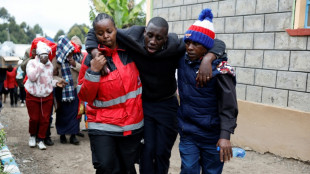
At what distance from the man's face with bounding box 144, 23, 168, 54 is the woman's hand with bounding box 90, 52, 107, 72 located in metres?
0.42

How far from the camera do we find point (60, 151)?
521 cm

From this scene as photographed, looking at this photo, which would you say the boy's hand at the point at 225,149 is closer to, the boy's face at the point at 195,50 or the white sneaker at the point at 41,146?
the boy's face at the point at 195,50

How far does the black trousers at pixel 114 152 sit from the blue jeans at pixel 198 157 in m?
0.52

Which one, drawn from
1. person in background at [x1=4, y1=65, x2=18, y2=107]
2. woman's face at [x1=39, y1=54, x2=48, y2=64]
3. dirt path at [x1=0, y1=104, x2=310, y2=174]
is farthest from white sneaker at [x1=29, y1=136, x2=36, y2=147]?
person in background at [x1=4, y1=65, x2=18, y2=107]

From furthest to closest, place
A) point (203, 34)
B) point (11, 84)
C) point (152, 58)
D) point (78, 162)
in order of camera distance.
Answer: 1. point (11, 84)
2. point (78, 162)
3. point (152, 58)
4. point (203, 34)

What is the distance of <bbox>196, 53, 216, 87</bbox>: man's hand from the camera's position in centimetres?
237

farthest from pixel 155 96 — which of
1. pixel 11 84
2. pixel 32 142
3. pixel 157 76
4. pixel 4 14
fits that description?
pixel 4 14

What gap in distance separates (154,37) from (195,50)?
384mm

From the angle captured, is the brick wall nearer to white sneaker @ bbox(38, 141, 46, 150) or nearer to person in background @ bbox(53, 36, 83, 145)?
person in background @ bbox(53, 36, 83, 145)

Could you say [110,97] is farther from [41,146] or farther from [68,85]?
[41,146]

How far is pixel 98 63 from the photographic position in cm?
248

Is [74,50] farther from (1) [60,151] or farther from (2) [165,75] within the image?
(2) [165,75]

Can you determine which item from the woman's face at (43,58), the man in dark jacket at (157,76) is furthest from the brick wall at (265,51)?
the woman's face at (43,58)

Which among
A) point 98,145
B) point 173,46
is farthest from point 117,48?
point 98,145
